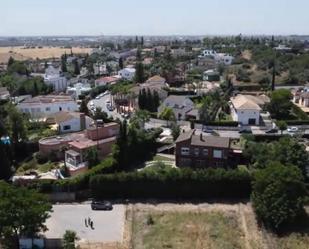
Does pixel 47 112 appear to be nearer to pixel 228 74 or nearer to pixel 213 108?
pixel 213 108

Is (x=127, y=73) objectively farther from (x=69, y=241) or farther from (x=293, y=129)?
(x=69, y=241)

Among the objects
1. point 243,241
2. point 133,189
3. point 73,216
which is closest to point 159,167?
point 133,189

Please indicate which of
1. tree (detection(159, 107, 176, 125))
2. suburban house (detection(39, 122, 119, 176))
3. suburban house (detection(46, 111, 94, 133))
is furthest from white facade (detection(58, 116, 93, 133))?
tree (detection(159, 107, 176, 125))

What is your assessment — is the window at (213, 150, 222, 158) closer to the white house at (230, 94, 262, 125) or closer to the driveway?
the driveway

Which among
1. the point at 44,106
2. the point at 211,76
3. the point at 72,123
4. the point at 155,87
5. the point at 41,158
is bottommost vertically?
the point at 41,158

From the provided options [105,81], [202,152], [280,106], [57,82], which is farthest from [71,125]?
[105,81]

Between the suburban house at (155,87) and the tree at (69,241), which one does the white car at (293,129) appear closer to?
the suburban house at (155,87)
